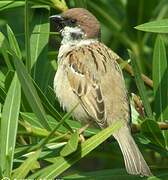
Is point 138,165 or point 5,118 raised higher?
point 5,118

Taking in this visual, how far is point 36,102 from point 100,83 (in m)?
1.09

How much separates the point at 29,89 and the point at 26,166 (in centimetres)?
36

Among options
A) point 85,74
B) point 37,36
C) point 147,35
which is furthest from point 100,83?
point 147,35

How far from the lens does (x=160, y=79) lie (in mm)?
3463

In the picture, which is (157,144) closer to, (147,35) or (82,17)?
(82,17)

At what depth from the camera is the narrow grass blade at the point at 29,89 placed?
103 inches

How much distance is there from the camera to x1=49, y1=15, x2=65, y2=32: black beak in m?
3.94

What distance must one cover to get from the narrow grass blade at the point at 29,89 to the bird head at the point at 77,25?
1242mm

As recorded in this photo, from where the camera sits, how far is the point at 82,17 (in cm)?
407

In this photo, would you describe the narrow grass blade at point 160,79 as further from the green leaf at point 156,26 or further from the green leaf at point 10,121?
the green leaf at point 10,121

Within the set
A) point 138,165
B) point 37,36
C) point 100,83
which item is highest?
point 37,36

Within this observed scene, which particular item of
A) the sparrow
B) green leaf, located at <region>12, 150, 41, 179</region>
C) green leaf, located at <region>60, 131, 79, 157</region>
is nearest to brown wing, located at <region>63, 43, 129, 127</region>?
the sparrow

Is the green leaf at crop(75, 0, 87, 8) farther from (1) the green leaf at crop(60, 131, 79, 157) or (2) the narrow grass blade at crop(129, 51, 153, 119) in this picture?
(1) the green leaf at crop(60, 131, 79, 157)

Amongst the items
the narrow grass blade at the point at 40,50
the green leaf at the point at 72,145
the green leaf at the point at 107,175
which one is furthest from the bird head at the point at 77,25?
the green leaf at the point at 72,145
